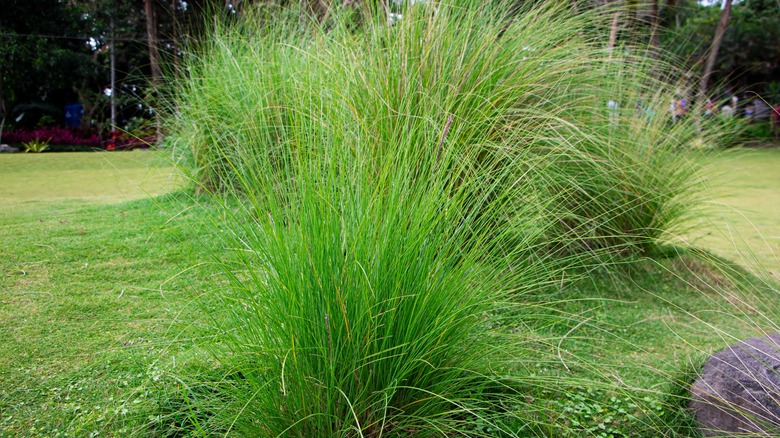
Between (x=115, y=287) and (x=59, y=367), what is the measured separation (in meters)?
0.78

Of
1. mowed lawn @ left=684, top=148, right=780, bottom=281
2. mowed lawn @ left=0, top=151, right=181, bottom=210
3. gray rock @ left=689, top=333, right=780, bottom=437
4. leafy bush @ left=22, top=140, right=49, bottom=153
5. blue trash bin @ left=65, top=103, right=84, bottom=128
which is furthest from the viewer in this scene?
blue trash bin @ left=65, top=103, right=84, bottom=128

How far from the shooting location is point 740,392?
5.60 feet

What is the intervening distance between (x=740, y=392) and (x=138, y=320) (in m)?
2.16

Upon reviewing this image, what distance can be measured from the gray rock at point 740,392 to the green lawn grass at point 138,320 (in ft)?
0.31

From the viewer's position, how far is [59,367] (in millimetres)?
1918

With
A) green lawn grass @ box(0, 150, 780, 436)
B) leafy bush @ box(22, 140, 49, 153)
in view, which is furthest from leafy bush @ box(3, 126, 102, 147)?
green lawn grass @ box(0, 150, 780, 436)

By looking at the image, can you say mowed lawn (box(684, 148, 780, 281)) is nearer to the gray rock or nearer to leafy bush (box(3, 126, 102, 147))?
the gray rock

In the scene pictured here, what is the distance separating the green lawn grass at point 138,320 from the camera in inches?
65.5

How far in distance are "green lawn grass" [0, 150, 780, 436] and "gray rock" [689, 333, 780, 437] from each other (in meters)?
0.10

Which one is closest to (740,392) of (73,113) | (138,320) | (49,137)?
(138,320)

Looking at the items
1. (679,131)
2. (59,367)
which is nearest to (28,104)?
(59,367)

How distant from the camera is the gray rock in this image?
158cm

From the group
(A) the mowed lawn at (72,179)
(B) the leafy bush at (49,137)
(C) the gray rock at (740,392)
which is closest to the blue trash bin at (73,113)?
(B) the leafy bush at (49,137)

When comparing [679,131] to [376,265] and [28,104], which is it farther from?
[28,104]
